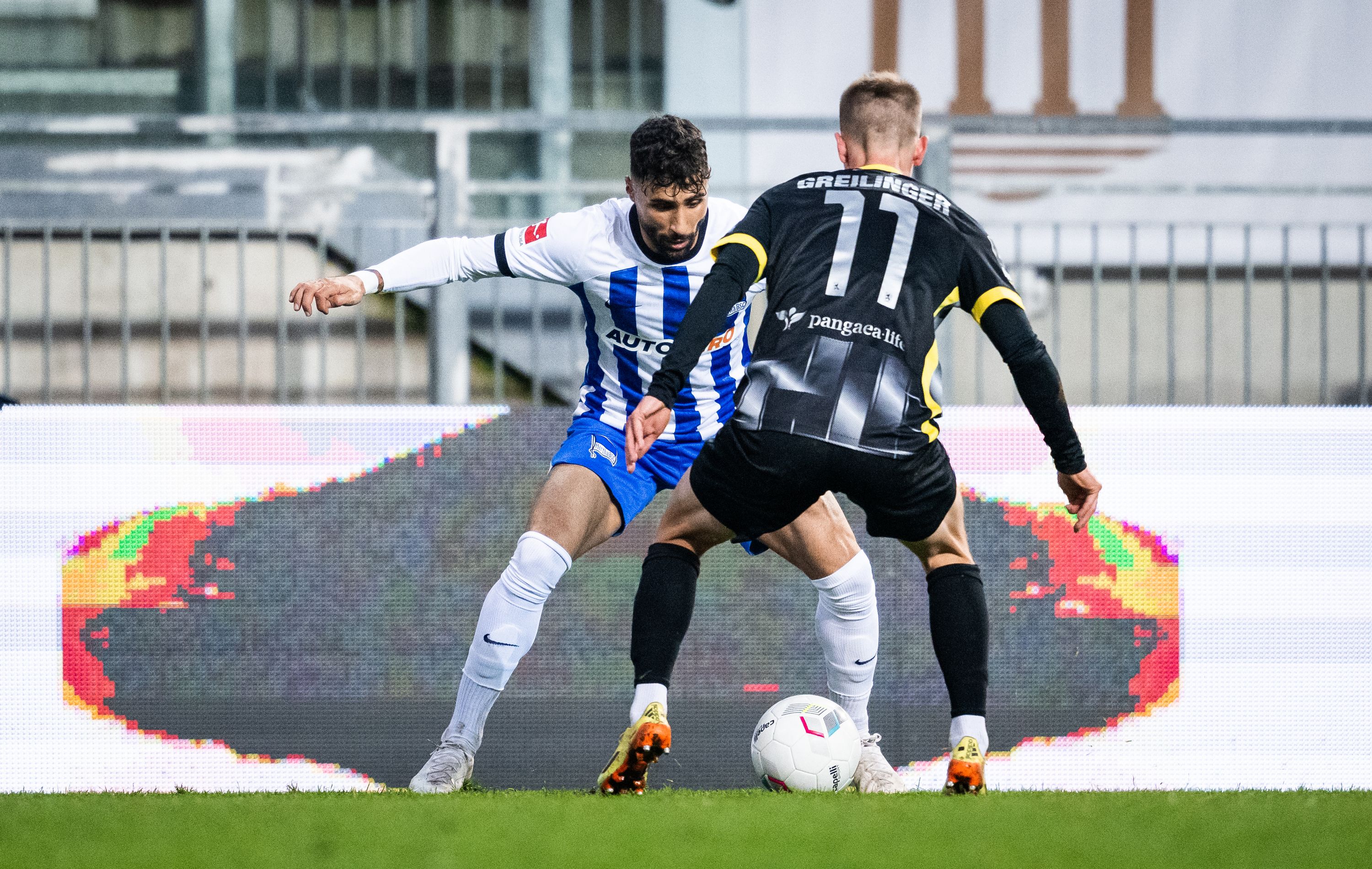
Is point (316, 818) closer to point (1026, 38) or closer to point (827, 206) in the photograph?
point (827, 206)

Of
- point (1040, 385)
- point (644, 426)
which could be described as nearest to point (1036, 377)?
point (1040, 385)

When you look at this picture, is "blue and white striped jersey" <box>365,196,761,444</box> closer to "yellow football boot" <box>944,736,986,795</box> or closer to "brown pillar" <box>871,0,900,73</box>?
"yellow football boot" <box>944,736,986,795</box>

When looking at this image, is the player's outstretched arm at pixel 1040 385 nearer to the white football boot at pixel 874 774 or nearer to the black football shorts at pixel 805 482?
the black football shorts at pixel 805 482

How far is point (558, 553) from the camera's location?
10.4 ft

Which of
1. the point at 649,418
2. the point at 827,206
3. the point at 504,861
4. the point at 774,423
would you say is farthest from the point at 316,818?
the point at 827,206

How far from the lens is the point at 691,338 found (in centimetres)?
269

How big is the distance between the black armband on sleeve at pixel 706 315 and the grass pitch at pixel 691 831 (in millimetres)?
807

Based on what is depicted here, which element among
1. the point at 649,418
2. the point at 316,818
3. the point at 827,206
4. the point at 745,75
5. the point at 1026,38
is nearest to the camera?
the point at 316,818

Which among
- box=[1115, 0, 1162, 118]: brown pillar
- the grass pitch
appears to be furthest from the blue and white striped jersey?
box=[1115, 0, 1162, 118]: brown pillar

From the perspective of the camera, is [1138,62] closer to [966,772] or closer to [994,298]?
[994,298]

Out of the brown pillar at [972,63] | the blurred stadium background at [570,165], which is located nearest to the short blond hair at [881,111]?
the blurred stadium background at [570,165]

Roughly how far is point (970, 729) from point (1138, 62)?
5.67 m

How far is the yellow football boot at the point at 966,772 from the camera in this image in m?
2.80

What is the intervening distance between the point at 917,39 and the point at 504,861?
6.55 metres
